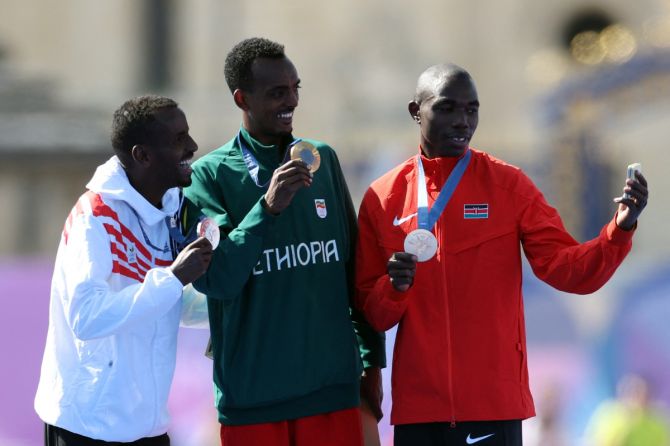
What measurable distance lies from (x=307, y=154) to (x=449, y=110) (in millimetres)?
523

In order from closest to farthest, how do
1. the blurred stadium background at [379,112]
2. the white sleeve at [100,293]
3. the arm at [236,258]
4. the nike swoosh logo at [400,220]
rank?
the white sleeve at [100,293]
the arm at [236,258]
the nike swoosh logo at [400,220]
the blurred stadium background at [379,112]

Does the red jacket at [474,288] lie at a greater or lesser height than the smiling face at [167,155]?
lesser

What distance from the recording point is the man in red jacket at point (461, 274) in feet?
14.4

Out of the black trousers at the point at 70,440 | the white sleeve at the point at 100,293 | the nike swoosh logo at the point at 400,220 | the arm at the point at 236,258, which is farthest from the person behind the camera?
the nike swoosh logo at the point at 400,220

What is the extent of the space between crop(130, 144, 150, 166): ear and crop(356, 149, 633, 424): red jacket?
0.87m

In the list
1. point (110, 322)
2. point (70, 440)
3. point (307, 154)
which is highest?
point (307, 154)

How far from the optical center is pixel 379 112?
870 inches

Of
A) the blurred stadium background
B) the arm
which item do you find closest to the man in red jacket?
the arm

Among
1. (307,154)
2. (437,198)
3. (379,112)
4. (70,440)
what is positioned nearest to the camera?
(70,440)

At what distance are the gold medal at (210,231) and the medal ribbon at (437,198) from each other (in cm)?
71

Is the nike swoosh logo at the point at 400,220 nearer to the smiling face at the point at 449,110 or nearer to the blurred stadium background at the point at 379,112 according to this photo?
the smiling face at the point at 449,110

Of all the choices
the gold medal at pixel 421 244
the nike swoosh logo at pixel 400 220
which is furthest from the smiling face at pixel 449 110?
the gold medal at pixel 421 244

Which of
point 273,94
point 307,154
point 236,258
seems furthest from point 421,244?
point 273,94

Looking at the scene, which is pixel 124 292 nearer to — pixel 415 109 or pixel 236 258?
pixel 236 258
